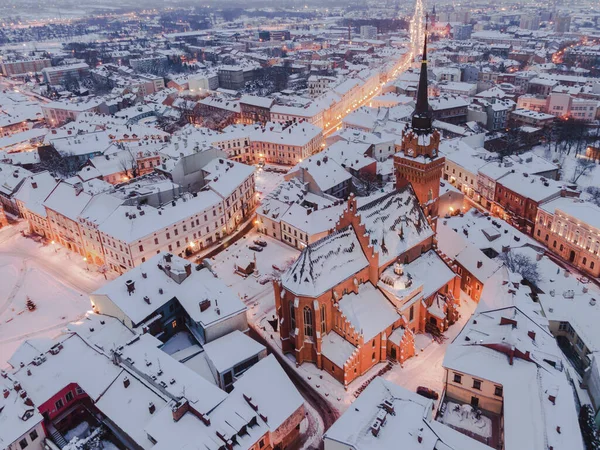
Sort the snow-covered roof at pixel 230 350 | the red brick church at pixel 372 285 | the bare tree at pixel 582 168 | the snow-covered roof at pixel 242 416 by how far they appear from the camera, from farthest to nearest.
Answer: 1. the bare tree at pixel 582 168
2. the red brick church at pixel 372 285
3. the snow-covered roof at pixel 230 350
4. the snow-covered roof at pixel 242 416

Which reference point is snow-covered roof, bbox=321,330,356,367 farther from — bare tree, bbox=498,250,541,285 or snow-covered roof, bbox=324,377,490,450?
bare tree, bbox=498,250,541,285

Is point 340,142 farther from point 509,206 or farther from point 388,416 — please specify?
point 388,416

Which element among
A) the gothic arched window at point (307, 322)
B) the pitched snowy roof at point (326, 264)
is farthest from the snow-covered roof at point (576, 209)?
the gothic arched window at point (307, 322)

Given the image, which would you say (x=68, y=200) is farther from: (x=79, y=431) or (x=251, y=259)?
(x=79, y=431)

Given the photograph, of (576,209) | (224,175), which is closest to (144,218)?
(224,175)

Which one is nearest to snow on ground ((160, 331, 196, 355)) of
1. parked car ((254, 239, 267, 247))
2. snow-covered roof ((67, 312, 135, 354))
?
snow-covered roof ((67, 312, 135, 354))

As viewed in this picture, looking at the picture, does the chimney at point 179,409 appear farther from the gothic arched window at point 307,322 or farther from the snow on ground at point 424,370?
the snow on ground at point 424,370
